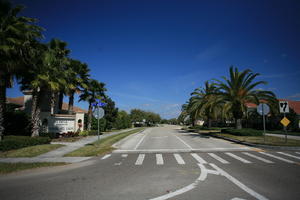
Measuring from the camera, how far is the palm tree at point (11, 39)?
10930 mm

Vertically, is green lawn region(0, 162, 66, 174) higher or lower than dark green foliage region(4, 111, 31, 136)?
lower

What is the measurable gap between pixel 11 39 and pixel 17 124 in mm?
10529

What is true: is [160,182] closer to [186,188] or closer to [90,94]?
[186,188]

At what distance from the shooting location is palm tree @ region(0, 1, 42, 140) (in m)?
10.9

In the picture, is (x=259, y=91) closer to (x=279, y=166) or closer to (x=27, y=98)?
(x=279, y=166)

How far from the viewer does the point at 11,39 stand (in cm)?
1080

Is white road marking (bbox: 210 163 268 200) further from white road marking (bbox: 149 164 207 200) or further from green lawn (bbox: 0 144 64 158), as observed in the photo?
green lawn (bbox: 0 144 64 158)

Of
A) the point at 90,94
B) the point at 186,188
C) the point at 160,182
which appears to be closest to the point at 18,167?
the point at 160,182

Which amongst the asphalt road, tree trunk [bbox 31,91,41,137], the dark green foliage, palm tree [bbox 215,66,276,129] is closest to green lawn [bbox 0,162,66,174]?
the asphalt road

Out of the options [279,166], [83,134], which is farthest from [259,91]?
[83,134]

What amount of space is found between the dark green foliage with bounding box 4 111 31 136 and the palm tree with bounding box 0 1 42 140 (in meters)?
5.58

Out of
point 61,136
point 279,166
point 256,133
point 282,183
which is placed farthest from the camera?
point 61,136

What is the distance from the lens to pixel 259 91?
2041 cm

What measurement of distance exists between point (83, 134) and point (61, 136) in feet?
9.96
